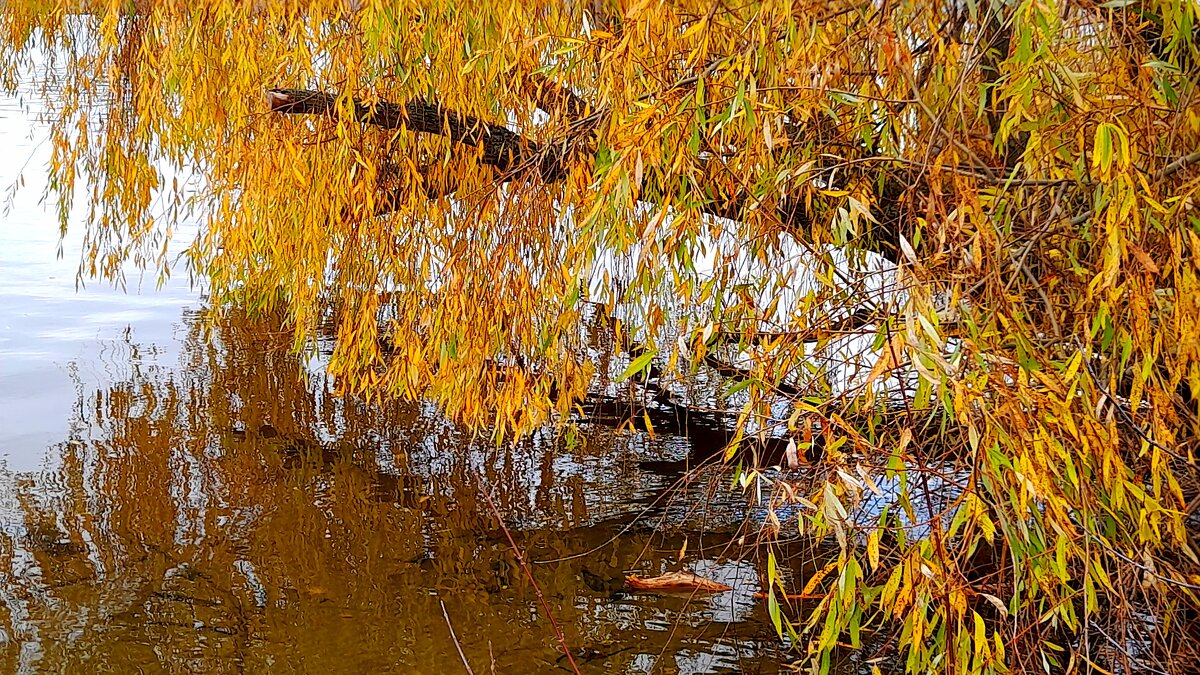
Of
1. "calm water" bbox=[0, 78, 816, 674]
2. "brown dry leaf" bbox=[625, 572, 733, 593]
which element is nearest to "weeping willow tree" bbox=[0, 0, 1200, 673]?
"brown dry leaf" bbox=[625, 572, 733, 593]

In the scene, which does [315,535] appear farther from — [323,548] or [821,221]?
[821,221]

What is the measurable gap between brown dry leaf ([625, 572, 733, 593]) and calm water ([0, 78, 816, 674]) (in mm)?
59

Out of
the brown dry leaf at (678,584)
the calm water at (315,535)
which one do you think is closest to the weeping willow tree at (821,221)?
the brown dry leaf at (678,584)

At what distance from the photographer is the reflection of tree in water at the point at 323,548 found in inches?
128

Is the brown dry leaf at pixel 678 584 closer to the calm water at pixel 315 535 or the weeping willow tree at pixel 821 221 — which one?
the calm water at pixel 315 535

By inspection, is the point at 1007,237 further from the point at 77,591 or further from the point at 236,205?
the point at 236,205

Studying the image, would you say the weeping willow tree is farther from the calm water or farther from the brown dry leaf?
the calm water

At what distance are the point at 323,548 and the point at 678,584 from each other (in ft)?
4.06

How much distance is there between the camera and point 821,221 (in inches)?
123

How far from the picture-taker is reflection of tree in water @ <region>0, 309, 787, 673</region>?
3252 mm

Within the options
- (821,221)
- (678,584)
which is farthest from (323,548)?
(821,221)

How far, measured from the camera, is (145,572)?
3.67 meters

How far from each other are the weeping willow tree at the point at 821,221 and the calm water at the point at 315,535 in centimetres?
38

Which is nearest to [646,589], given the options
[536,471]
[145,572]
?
[536,471]
